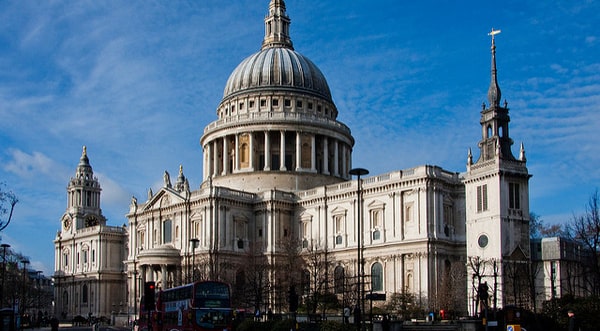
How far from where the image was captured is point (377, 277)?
94750 mm

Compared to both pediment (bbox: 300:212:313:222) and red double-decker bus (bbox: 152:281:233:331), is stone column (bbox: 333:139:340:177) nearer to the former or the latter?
pediment (bbox: 300:212:313:222)

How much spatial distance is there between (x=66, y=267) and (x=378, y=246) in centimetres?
7690

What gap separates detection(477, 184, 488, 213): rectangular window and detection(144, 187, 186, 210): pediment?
41238 mm

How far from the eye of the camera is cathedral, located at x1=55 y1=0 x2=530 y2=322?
81.4 m

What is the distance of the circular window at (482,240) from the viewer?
80375 mm

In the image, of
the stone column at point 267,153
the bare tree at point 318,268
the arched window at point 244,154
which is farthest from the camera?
the arched window at point 244,154

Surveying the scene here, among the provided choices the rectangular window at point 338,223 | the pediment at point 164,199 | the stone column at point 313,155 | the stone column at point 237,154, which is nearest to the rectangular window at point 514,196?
the rectangular window at point 338,223

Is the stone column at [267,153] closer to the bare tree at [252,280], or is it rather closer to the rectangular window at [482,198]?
the bare tree at [252,280]

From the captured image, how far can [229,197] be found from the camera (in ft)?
346

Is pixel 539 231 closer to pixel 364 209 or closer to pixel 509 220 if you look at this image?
pixel 364 209

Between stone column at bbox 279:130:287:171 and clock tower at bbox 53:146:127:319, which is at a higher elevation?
stone column at bbox 279:130:287:171

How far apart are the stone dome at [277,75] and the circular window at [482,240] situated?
47236mm

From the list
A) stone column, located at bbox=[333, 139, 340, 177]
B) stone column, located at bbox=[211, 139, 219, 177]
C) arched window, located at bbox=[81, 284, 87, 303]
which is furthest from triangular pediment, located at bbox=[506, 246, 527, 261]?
arched window, located at bbox=[81, 284, 87, 303]

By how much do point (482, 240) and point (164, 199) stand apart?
A: 47.8 metres
